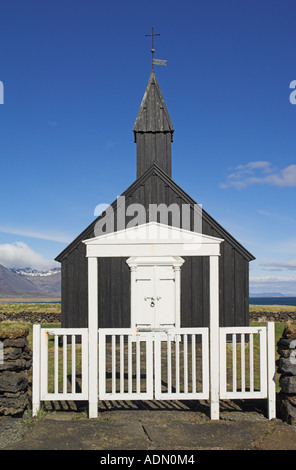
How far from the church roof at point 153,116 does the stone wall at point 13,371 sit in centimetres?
1359

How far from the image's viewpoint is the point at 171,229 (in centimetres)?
725

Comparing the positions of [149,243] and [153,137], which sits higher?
[153,137]

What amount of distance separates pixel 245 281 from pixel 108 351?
5.70m

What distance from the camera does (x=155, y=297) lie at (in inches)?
597

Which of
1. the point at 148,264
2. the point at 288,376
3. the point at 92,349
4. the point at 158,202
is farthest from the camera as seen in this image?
the point at 158,202

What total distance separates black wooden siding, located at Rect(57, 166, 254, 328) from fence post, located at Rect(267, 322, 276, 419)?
8069mm

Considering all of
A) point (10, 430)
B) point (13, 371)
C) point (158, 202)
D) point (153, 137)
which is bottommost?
point (10, 430)

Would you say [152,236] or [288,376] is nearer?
[288,376]

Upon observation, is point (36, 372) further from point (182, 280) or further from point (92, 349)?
point (182, 280)

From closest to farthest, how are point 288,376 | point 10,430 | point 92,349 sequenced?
point 10,430 → point 288,376 → point 92,349

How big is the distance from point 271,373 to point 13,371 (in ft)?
13.3

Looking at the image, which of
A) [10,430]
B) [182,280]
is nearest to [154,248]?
[10,430]

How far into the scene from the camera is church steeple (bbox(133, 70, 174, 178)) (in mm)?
18734

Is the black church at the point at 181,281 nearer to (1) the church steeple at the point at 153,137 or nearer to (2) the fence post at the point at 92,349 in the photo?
(1) the church steeple at the point at 153,137
